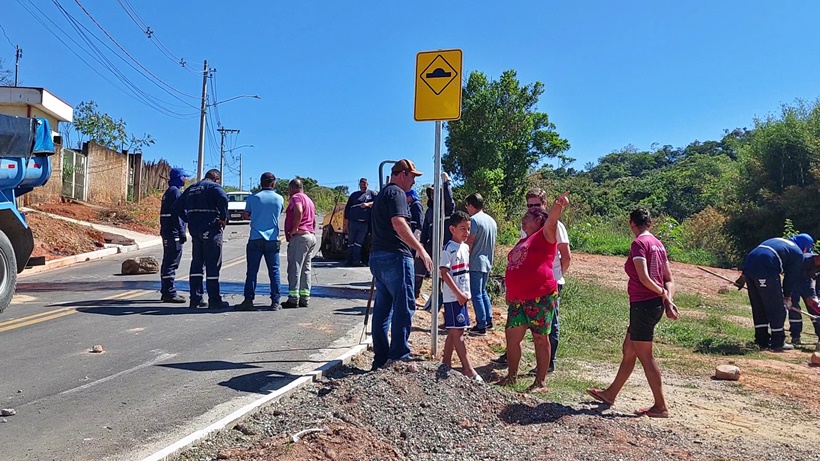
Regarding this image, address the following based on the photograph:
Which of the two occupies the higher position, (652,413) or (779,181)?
(779,181)

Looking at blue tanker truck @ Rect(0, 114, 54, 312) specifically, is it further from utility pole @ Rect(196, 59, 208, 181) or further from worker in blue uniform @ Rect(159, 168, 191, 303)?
utility pole @ Rect(196, 59, 208, 181)

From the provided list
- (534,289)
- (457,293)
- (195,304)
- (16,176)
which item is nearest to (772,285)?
(534,289)

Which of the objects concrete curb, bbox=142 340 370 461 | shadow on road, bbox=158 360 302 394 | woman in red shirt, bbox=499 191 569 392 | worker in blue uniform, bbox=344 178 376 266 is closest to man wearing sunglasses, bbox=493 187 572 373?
woman in red shirt, bbox=499 191 569 392

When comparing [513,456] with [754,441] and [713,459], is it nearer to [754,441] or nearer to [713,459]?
[713,459]

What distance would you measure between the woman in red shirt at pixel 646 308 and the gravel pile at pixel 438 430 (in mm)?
300

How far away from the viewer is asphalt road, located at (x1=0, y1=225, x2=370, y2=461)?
15.6 ft

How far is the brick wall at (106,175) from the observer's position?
3133 centimetres

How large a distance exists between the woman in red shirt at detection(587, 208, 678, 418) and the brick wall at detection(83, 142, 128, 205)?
2955cm

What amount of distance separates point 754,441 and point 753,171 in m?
29.6

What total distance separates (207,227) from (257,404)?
4967 millimetres

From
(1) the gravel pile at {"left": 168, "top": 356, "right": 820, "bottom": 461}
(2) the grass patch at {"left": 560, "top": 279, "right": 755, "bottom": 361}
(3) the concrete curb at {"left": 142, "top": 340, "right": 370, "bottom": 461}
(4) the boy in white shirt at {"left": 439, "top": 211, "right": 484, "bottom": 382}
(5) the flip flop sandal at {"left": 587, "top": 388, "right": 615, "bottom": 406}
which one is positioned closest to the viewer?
(3) the concrete curb at {"left": 142, "top": 340, "right": 370, "bottom": 461}

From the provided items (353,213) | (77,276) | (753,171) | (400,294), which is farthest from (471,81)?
(400,294)

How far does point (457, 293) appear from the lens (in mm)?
6234

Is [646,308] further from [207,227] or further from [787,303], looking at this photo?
[207,227]
